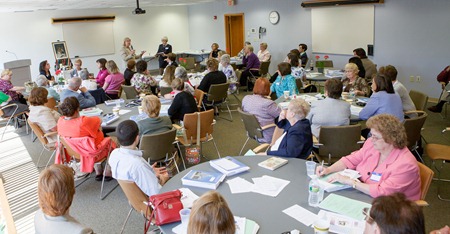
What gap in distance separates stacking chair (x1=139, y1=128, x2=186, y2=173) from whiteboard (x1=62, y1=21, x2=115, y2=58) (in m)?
11.2


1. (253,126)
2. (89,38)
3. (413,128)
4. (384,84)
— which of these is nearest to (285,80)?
(253,126)

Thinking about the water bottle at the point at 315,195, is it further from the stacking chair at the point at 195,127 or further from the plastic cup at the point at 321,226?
the stacking chair at the point at 195,127

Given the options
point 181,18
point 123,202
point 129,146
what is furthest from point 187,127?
point 181,18

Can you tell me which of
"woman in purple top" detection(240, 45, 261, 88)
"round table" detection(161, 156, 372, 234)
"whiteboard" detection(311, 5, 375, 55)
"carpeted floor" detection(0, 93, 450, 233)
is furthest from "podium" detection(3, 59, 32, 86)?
"round table" detection(161, 156, 372, 234)

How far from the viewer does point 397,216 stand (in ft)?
5.72

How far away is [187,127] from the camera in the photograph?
201 inches

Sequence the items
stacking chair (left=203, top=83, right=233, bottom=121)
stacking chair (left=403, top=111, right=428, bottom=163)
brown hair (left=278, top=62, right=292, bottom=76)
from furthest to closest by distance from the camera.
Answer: stacking chair (left=203, top=83, right=233, bottom=121), brown hair (left=278, top=62, right=292, bottom=76), stacking chair (left=403, top=111, right=428, bottom=163)

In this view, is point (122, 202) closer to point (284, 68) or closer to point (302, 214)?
point (302, 214)

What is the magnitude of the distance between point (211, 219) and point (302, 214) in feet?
3.18

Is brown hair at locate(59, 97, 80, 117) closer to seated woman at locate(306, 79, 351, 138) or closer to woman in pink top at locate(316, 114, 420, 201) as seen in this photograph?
seated woman at locate(306, 79, 351, 138)

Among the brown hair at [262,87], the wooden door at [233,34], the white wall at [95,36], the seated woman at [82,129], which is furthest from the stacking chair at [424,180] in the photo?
the white wall at [95,36]

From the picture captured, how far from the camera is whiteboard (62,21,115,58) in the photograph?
1427 centimetres

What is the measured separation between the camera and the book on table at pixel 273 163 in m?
3.26

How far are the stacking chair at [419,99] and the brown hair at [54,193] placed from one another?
4.96 m
